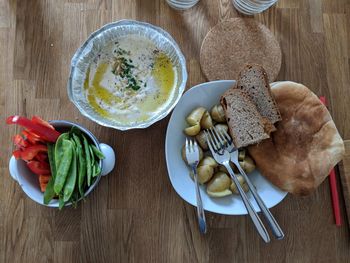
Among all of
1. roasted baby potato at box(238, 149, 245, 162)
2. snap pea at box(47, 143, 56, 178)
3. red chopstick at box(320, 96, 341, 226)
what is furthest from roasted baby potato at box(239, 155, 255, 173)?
snap pea at box(47, 143, 56, 178)

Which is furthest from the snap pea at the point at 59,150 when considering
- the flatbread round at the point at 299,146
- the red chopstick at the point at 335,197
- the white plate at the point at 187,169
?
the red chopstick at the point at 335,197

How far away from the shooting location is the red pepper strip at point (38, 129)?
72 centimetres

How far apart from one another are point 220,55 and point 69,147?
472mm

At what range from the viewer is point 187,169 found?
0.86 meters

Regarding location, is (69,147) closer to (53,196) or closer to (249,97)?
(53,196)

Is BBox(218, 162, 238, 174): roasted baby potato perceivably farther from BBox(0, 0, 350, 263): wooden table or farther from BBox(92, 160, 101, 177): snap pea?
BBox(92, 160, 101, 177): snap pea

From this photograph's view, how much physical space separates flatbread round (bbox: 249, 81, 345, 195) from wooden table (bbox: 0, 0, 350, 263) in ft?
0.35

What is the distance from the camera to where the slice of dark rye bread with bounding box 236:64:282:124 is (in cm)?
85

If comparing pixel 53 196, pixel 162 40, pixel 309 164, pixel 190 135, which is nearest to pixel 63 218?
pixel 53 196

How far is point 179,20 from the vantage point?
95 cm

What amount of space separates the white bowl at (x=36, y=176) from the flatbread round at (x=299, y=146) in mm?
361

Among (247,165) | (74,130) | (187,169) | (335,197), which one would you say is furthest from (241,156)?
(74,130)

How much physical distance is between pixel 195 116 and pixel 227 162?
0.14 metres

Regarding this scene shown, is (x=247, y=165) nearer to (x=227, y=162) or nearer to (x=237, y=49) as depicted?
(x=227, y=162)
